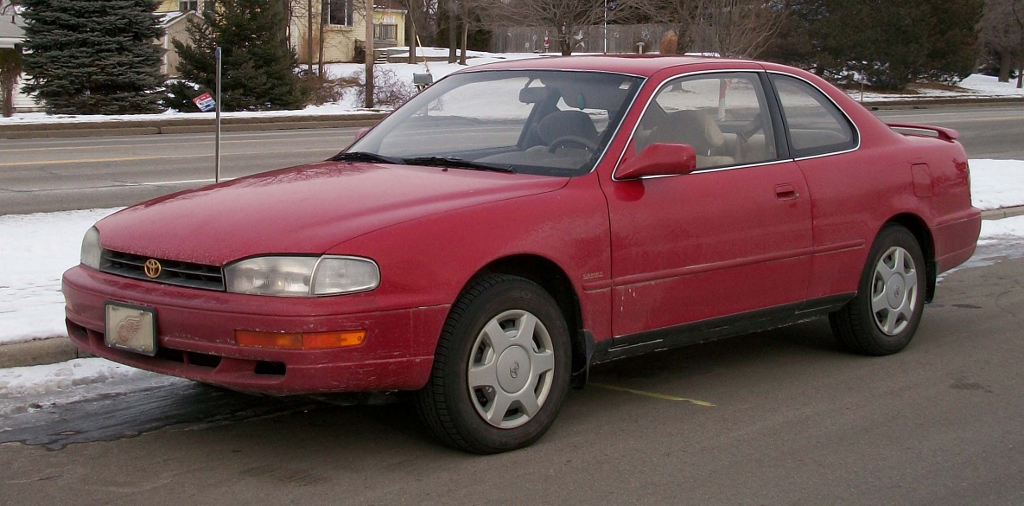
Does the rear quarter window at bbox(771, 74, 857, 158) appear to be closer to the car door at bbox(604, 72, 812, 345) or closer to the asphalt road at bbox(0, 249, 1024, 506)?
the car door at bbox(604, 72, 812, 345)

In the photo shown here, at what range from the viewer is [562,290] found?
15.4 feet

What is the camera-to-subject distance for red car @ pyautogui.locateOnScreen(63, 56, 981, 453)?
403cm

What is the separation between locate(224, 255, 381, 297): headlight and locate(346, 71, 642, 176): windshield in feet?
3.82

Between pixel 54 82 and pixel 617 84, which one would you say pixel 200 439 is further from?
pixel 54 82

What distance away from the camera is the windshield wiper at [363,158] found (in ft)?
17.4

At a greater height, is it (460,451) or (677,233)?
(677,233)

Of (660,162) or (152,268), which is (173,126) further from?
(660,162)

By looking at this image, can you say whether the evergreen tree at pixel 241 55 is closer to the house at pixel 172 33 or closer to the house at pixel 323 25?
the house at pixel 323 25

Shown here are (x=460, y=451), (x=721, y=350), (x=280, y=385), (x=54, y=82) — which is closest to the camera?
(x=280, y=385)

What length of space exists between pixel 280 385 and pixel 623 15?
37053 millimetres

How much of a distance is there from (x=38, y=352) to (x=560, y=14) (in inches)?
1330

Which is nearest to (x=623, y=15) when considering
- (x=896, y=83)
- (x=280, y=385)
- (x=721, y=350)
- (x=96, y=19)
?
(x=896, y=83)

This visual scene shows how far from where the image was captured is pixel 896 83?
1784 inches

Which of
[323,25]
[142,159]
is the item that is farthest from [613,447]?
[323,25]
